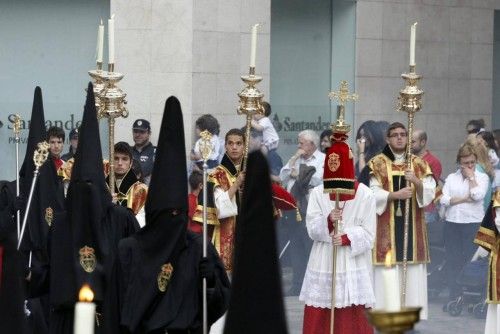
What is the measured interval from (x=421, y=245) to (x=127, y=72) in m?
Result: 6.07

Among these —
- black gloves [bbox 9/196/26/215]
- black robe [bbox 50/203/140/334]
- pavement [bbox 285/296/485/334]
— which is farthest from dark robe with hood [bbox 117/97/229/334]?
pavement [bbox 285/296/485/334]

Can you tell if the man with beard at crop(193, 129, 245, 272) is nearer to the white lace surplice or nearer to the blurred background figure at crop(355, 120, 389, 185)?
the white lace surplice

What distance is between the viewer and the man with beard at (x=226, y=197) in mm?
12141

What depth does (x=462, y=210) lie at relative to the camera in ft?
50.2

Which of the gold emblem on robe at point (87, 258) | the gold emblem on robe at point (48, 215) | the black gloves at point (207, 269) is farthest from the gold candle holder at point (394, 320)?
the gold emblem on robe at point (48, 215)

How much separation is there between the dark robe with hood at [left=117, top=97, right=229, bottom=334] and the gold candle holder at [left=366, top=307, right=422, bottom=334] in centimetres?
514

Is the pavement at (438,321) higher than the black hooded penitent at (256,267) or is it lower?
lower

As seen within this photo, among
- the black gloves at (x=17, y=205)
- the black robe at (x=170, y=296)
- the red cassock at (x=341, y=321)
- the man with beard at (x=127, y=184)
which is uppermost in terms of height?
the man with beard at (x=127, y=184)

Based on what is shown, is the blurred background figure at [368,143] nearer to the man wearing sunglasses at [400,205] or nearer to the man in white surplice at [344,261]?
the man wearing sunglasses at [400,205]

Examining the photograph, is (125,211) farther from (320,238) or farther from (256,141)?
(256,141)

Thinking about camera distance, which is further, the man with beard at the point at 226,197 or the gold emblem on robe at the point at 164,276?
the man with beard at the point at 226,197

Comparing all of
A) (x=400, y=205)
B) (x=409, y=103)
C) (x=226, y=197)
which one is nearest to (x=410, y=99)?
(x=409, y=103)

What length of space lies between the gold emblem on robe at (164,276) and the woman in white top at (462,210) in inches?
284

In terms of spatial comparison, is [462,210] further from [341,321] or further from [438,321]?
[341,321]
